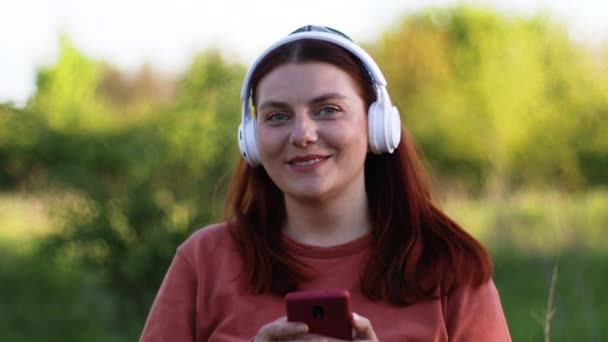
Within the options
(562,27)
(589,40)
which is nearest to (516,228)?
(589,40)

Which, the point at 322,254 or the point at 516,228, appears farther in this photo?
the point at 516,228

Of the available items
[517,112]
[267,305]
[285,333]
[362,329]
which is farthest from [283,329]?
[517,112]

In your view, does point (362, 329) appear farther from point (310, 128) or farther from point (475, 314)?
point (310, 128)

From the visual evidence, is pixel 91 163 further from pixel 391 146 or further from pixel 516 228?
pixel 391 146

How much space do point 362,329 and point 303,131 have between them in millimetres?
538

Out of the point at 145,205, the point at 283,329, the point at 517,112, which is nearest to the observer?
the point at 283,329

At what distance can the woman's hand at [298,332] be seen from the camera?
→ 2445 millimetres

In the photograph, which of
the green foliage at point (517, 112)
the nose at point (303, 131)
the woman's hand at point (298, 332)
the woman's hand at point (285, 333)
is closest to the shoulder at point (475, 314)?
the woman's hand at point (298, 332)

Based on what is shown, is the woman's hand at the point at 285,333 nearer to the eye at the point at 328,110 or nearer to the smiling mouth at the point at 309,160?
the smiling mouth at the point at 309,160

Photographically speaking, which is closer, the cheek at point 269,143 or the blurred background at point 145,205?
the cheek at point 269,143

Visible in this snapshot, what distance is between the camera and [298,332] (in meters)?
2.45

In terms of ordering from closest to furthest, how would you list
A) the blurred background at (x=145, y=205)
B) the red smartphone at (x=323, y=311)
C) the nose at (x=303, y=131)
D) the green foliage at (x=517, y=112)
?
the red smartphone at (x=323, y=311)
the nose at (x=303, y=131)
the blurred background at (x=145, y=205)
the green foliage at (x=517, y=112)

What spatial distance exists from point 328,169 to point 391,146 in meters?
0.22

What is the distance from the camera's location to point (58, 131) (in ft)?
24.8
